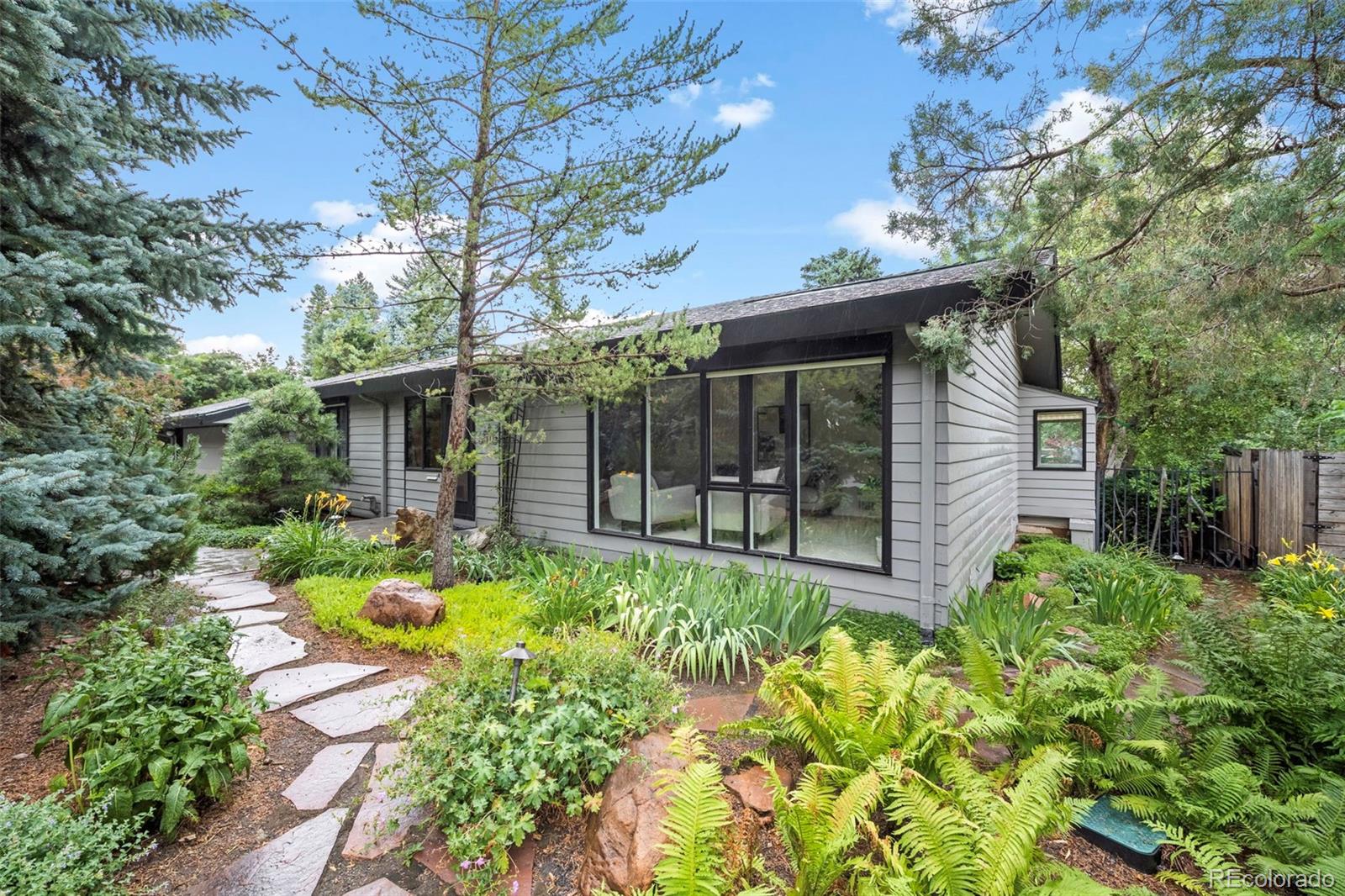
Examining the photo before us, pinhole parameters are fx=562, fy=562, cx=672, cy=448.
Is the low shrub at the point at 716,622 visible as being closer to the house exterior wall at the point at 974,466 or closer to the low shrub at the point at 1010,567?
the house exterior wall at the point at 974,466

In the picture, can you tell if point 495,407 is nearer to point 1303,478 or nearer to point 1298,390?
point 1298,390

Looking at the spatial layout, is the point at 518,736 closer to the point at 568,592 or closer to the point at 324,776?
the point at 324,776

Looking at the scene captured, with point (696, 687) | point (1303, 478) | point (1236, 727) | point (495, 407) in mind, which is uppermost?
point (495, 407)

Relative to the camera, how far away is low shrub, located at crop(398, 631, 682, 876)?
1.96m

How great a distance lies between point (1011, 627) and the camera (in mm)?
3688

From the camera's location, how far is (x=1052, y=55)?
316cm

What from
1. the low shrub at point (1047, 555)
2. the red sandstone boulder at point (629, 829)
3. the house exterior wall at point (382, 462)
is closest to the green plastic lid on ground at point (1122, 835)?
the red sandstone boulder at point (629, 829)

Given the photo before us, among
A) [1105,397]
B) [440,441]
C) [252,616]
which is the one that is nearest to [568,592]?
[252,616]

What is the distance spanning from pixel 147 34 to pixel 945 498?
21.1 ft

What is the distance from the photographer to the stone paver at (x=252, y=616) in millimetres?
4391

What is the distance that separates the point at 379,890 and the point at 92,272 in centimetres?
345

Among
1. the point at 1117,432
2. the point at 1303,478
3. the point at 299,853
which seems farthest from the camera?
the point at 1117,432

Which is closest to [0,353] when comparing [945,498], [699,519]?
[699,519]

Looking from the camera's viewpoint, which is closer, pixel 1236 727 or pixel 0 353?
pixel 1236 727
